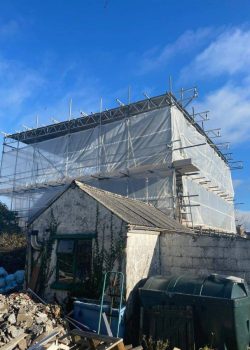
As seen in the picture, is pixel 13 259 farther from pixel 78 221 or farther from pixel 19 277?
pixel 78 221

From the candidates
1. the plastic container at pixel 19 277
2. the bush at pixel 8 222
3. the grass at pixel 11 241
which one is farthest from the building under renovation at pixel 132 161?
the plastic container at pixel 19 277

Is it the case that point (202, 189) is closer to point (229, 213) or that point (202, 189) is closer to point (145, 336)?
point (229, 213)

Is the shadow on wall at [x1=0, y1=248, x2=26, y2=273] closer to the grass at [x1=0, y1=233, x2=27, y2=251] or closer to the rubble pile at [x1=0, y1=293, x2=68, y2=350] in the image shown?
the grass at [x1=0, y1=233, x2=27, y2=251]

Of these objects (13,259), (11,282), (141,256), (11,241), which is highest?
(11,241)

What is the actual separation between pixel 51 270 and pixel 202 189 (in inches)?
632

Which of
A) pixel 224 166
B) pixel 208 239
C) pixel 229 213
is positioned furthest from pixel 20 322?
pixel 224 166

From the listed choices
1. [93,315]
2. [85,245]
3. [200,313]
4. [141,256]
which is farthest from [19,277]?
[200,313]

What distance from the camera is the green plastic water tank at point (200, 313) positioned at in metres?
7.46

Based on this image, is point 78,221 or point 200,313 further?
point 78,221

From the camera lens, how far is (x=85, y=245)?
10.4m

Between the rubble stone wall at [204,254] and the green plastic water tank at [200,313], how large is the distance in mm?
1709

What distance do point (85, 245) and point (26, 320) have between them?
3005 mm

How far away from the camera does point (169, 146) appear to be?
2034 centimetres

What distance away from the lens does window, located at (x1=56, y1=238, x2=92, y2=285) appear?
10148 mm
